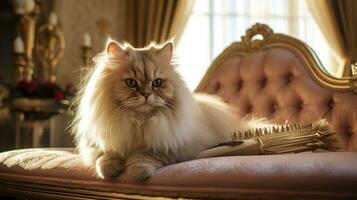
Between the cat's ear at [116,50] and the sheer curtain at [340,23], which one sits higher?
the sheer curtain at [340,23]

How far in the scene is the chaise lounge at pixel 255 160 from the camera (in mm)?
876

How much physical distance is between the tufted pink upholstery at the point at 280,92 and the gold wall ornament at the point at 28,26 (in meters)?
1.41

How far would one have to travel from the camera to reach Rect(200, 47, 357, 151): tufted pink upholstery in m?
1.69

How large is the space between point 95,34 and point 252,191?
2498mm

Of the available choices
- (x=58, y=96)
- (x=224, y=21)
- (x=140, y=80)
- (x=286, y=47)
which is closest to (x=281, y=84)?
(x=286, y=47)

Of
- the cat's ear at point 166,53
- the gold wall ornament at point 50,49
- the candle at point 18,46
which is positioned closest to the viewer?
the cat's ear at point 166,53

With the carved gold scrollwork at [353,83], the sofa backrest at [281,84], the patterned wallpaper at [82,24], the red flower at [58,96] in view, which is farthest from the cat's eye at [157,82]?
the patterned wallpaper at [82,24]

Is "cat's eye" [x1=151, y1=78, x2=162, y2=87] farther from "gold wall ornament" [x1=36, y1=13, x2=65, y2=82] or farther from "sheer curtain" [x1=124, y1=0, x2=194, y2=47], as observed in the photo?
"gold wall ornament" [x1=36, y1=13, x2=65, y2=82]

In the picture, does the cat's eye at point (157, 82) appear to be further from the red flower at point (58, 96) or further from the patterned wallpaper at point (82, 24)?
the patterned wallpaper at point (82, 24)

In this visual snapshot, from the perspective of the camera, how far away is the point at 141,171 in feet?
3.39

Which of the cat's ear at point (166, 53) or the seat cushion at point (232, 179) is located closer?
the seat cushion at point (232, 179)

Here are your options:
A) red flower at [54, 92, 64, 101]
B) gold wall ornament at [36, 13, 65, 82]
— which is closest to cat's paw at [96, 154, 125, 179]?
red flower at [54, 92, 64, 101]

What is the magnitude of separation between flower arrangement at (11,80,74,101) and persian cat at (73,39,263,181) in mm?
1394

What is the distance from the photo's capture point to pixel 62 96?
103 inches
